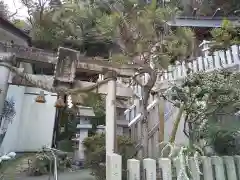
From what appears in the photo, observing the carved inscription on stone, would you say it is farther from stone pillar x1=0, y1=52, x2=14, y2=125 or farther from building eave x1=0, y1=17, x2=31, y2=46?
building eave x1=0, y1=17, x2=31, y2=46

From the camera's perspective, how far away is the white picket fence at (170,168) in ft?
8.33

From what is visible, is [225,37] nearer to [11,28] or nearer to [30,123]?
[11,28]

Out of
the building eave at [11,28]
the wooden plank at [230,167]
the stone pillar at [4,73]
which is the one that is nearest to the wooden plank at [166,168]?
the wooden plank at [230,167]

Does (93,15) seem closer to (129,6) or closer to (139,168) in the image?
(129,6)

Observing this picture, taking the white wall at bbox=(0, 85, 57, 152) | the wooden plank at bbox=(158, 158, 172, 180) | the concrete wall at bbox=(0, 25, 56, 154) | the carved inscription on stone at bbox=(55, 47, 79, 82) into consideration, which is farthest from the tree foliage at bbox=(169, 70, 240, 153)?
the white wall at bbox=(0, 85, 57, 152)

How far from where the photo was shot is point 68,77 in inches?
141

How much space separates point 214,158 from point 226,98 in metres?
1.05

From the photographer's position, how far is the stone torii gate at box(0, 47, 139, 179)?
11.7ft

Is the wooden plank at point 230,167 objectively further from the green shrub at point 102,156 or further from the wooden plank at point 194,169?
the green shrub at point 102,156

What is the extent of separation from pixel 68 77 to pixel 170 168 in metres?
2.03

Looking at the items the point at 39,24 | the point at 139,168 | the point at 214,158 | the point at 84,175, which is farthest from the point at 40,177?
the point at 39,24

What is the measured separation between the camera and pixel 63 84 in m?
3.59

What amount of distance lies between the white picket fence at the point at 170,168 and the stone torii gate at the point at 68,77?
91 centimetres

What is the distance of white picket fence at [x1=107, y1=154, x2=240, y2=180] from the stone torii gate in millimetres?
915
